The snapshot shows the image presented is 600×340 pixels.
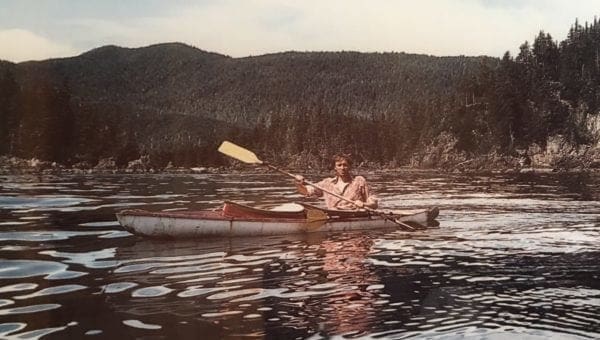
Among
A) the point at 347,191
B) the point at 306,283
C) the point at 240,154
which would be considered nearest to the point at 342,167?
the point at 347,191

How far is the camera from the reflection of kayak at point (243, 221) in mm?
12367

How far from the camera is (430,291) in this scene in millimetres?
7934

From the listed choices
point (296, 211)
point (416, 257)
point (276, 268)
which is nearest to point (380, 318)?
point (276, 268)

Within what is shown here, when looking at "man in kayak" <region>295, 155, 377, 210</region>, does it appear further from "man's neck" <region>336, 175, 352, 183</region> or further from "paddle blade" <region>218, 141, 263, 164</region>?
"paddle blade" <region>218, 141, 263, 164</region>

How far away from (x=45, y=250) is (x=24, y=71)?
176 feet

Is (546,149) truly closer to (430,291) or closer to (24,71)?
(24,71)

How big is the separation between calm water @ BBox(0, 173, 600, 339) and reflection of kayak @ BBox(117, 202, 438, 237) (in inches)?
9.9

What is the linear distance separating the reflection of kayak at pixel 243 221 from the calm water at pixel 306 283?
252 millimetres

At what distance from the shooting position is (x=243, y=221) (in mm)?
12906

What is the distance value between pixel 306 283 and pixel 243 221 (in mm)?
4642

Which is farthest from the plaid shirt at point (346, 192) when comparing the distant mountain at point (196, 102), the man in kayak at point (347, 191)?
the distant mountain at point (196, 102)

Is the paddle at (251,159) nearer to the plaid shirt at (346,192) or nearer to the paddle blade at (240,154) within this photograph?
the paddle blade at (240,154)

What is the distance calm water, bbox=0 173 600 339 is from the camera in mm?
6230

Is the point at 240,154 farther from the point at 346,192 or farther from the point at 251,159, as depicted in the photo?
the point at 346,192
